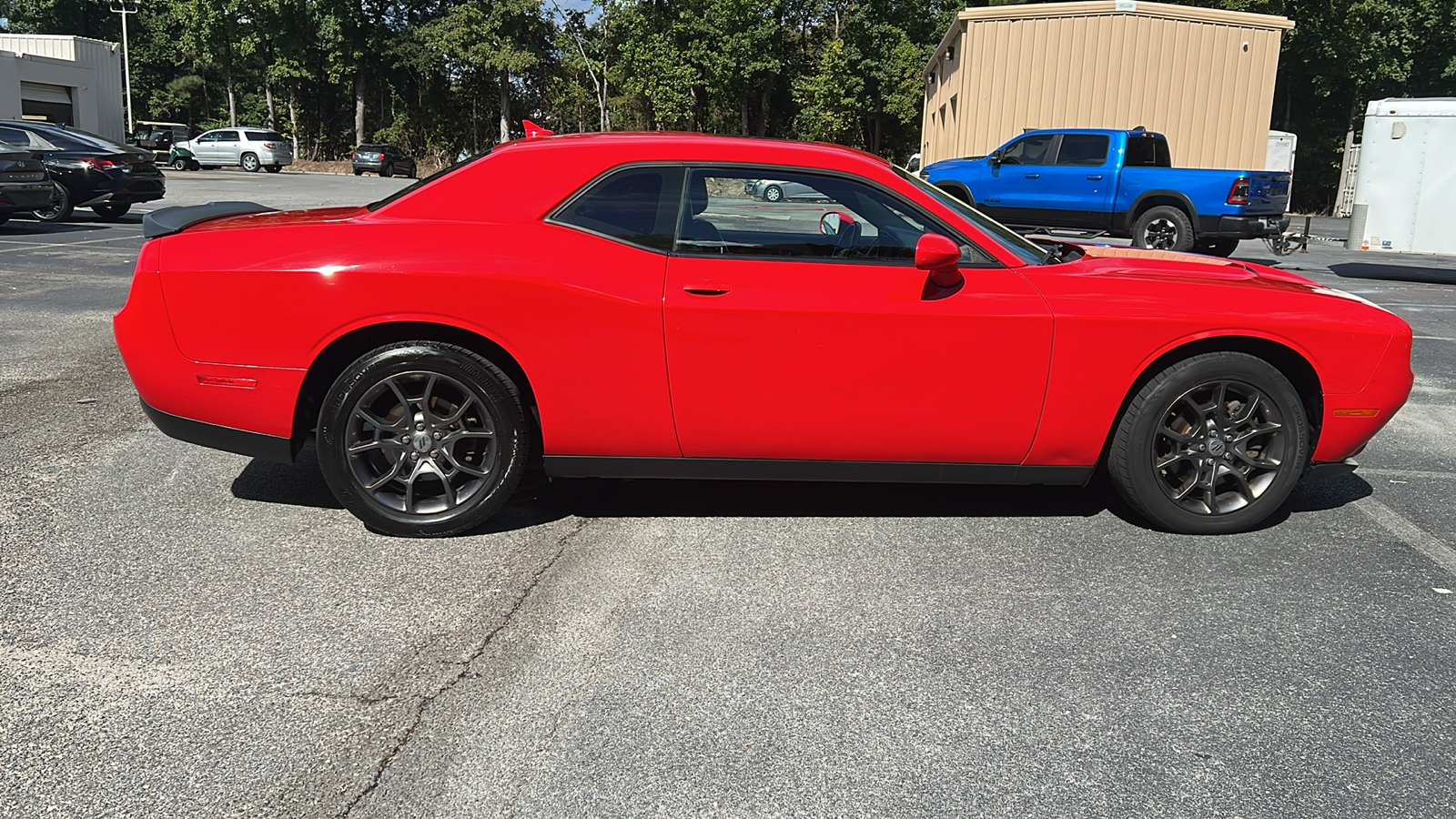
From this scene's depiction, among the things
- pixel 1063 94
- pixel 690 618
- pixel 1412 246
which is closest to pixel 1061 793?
pixel 690 618

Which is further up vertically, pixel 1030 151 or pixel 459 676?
pixel 1030 151

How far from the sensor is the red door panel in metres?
4.04

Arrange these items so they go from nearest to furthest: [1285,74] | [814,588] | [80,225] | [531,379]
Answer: [814,588], [531,379], [80,225], [1285,74]

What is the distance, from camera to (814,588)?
379 centimetres

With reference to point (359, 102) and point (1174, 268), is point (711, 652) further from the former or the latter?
point (359, 102)

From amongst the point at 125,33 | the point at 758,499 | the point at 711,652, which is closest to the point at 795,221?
the point at 758,499

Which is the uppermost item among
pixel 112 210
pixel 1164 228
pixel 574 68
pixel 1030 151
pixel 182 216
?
pixel 574 68

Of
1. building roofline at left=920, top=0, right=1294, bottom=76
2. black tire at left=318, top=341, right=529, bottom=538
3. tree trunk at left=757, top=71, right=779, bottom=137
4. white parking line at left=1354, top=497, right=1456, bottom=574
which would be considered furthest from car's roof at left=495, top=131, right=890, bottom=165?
tree trunk at left=757, top=71, right=779, bottom=137

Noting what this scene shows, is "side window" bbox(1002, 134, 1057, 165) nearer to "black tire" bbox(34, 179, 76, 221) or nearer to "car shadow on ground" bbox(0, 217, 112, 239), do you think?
"car shadow on ground" bbox(0, 217, 112, 239)

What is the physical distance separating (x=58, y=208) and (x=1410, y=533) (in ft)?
62.9

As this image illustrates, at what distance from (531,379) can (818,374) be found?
104cm

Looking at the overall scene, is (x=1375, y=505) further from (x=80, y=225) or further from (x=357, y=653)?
(x=80, y=225)

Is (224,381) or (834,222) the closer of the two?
(224,381)

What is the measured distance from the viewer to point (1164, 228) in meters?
15.4
